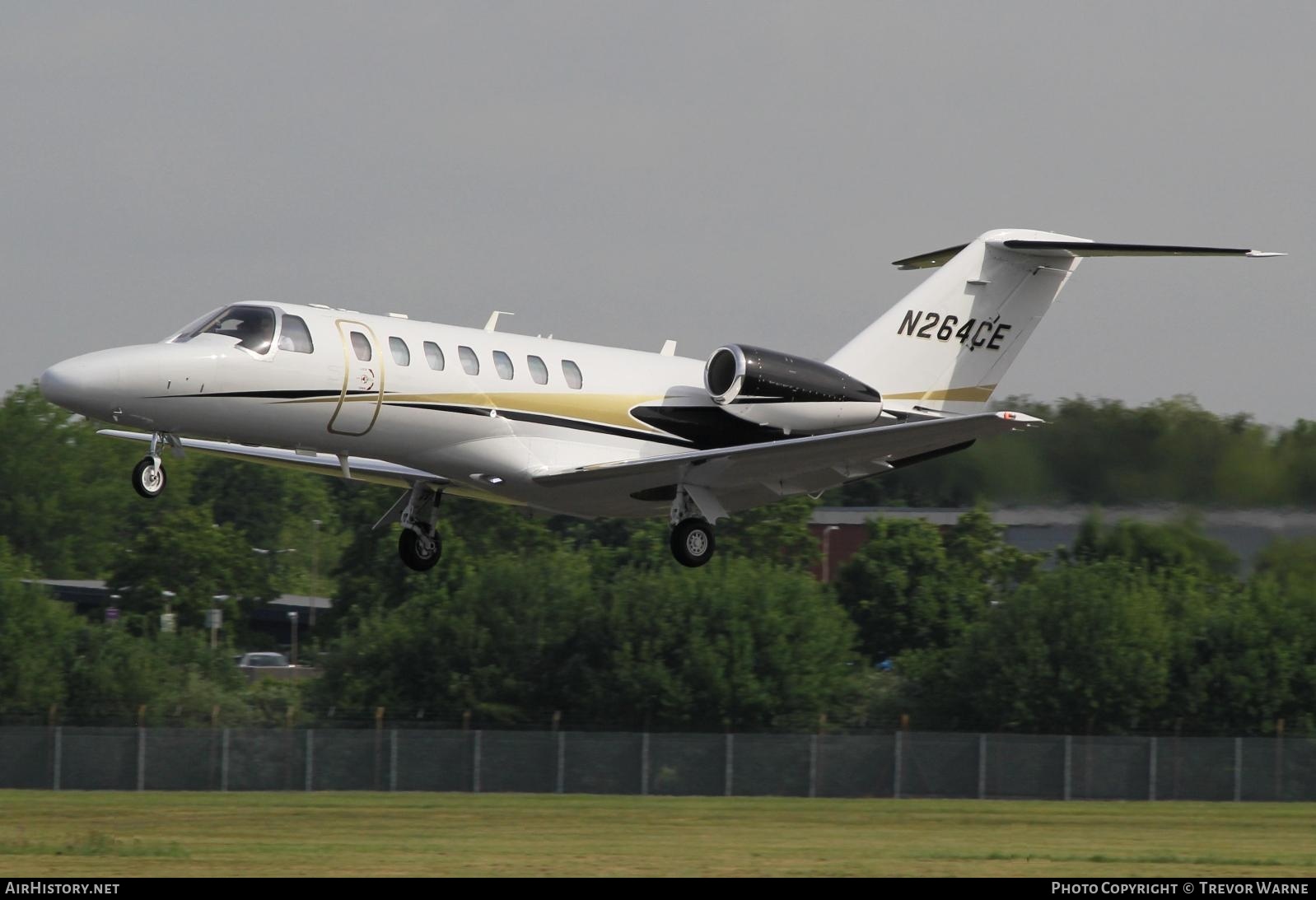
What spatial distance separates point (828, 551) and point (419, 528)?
53623 mm

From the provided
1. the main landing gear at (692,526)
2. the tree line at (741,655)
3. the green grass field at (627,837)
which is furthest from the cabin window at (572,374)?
the tree line at (741,655)

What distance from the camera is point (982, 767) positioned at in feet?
132

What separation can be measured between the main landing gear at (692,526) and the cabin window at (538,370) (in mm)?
2328

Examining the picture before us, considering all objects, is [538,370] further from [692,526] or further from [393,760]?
[393,760]

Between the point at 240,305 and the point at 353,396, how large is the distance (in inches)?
66.1

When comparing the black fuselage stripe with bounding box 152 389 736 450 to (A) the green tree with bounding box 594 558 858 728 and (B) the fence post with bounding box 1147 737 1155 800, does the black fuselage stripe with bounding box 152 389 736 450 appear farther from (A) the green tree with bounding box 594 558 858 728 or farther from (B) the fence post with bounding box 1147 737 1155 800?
(A) the green tree with bounding box 594 558 858 728

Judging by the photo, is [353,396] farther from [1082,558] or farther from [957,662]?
[957,662]

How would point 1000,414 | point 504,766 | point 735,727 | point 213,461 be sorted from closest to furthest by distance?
point 1000,414 < point 504,766 < point 735,727 < point 213,461

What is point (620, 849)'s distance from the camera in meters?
27.1

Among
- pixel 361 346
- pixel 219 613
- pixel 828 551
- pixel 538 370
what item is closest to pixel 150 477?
pixel 361 346

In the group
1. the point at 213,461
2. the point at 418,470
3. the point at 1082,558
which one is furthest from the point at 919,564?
the point at 213,461

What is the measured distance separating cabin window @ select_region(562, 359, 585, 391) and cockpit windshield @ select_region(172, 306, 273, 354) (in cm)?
391

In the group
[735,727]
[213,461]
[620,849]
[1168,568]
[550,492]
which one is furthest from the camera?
[213,461]

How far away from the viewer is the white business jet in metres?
21.5
